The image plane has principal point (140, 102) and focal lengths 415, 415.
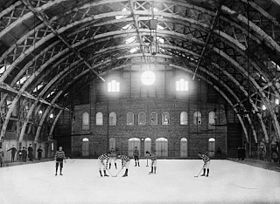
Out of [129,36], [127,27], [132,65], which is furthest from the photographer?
[132,65]

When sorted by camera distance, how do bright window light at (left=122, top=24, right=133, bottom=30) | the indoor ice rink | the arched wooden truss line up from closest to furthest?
1. the indoor ice rink
2. the arched wooden truss
3. bright window light at (left=122, top=24, right=133, bottom=30)

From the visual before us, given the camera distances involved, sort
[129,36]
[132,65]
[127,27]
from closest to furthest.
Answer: [129,36] → [127,27] → [132,65]

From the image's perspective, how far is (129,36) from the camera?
35594 mm

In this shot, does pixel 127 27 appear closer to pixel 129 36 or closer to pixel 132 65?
pixel 129 36

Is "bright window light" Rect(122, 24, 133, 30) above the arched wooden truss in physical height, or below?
above

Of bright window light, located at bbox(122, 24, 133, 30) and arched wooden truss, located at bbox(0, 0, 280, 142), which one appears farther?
bright window light, located at bbox(122, 24, 133, 30)

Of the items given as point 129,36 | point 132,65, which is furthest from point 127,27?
point 132,65

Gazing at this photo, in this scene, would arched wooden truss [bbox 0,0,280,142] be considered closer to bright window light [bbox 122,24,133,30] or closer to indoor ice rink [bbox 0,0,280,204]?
indoor ice rink [bbox 0,0,280,204]

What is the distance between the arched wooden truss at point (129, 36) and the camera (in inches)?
1025

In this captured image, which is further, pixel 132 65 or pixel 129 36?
pixel 132 65

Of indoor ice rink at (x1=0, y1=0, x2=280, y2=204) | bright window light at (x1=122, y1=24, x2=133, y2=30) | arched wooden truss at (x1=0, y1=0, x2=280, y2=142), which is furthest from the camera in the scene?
bright window light at (x1=122, y1=24, x2=133, y2=30)

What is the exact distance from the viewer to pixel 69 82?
44094 millimetres

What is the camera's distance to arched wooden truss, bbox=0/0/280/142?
85.4ft

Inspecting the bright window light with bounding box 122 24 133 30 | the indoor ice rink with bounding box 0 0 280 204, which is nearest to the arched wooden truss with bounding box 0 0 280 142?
the indoor ice rink with bounding box 0 0 280 204
